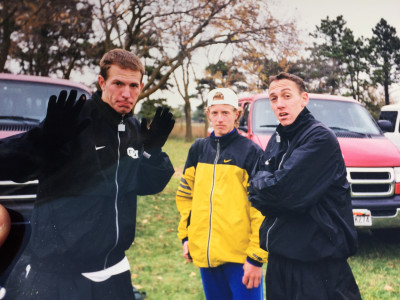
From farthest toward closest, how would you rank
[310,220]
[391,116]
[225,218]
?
1. [391,116]
2. [225,218]
3. [310,220]

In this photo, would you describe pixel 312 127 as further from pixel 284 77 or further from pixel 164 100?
pixel 164 100

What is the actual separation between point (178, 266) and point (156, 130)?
9.84ft

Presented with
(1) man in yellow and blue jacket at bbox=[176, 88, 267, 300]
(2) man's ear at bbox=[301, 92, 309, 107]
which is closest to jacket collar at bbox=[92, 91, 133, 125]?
(1) man in yellow and blue jacket at bbox=[176, 88, 267, 300]

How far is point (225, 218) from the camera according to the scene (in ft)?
8.42

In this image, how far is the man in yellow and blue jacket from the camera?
2531 millimetres

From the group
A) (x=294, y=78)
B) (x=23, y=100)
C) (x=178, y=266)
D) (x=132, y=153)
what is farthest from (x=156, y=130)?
(x=23, y=100)

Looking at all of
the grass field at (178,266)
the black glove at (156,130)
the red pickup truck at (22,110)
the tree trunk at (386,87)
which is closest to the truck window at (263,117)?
the grass field at (178,266)

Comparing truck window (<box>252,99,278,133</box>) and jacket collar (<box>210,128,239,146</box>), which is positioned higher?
truck window (<box>252,99,278,133</box>)

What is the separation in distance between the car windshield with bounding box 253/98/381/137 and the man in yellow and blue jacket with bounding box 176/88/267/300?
286 centimetres

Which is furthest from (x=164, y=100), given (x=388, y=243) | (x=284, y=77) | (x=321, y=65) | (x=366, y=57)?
(x=284, y=77)

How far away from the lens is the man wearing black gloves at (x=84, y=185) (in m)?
1.59

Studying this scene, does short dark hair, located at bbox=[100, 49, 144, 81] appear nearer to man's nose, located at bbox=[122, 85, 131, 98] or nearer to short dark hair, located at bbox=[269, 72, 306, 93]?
man's nose, located at bbox=[122, 85, 131, 98]

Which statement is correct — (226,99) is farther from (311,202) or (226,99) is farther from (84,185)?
(84,185)

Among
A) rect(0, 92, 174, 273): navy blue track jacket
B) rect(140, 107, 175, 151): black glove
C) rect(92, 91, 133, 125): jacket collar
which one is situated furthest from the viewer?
rect(140, 107, 175, 151): black glove
